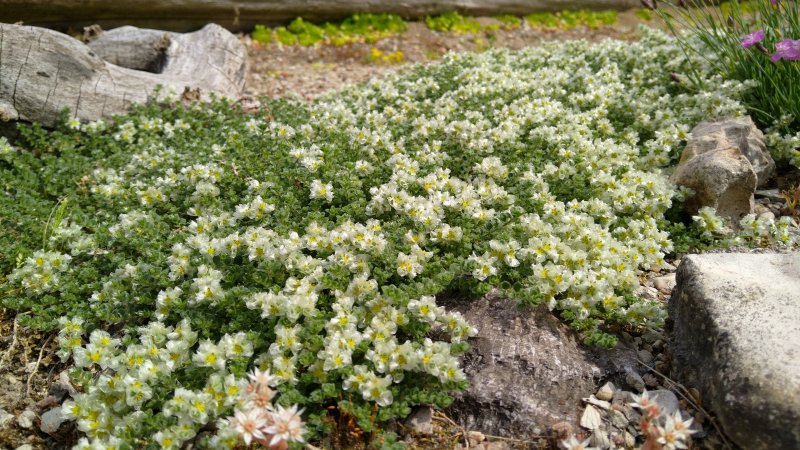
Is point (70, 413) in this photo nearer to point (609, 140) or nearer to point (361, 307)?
point (361, 307)

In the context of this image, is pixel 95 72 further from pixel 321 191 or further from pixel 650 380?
pixel 650 380

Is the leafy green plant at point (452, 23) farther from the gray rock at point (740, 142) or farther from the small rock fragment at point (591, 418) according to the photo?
the small rock fragment at point (591, 418)

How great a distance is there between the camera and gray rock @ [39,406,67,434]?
311 cm

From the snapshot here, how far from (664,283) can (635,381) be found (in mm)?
903

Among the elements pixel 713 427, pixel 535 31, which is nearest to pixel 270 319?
pixel 713 427

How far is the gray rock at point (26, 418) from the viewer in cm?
317

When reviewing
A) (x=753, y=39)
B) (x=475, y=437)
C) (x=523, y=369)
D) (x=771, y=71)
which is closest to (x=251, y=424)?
(x=475, y=437)

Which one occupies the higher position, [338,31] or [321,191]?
[338,31]

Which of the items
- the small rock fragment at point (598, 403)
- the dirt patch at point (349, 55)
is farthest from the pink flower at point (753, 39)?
the dirt patch at point (349, 55)

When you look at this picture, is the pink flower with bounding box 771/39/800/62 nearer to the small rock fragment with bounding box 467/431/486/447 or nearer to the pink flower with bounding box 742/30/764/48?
the pink flower with bounding box 742/30/764/48

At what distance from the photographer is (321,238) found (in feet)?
11.2

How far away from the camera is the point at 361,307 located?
3.10 m

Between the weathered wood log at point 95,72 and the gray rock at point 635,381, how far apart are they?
4.71 meters

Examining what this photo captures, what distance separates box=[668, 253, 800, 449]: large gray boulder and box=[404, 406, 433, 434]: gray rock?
1.23 meters
